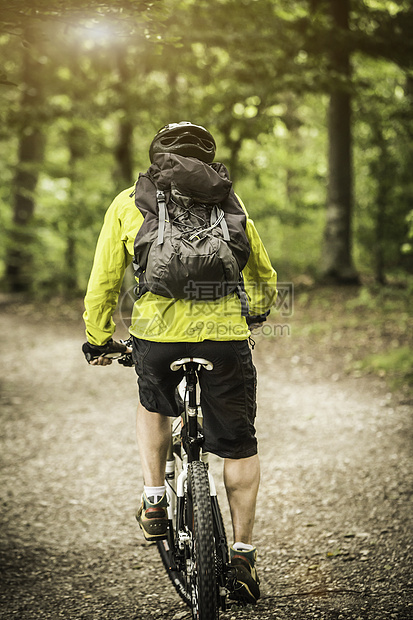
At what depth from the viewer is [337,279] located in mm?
13289

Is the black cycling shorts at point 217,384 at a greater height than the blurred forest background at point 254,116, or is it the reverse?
the blurred forest background at point 254,116

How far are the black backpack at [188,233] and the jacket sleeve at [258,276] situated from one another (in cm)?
21

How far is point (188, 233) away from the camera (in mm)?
2479

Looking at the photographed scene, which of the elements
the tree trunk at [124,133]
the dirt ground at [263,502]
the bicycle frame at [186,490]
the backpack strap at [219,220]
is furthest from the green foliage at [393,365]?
the tree trunk at [124,133]

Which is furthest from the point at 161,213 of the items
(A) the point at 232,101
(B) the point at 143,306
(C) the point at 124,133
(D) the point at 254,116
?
(C) the point at 124,133

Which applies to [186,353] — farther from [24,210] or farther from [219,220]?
[24,210]

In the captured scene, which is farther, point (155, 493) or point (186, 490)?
point (155, 493)

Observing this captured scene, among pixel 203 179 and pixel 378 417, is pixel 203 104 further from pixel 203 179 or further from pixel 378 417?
pixel 203 179

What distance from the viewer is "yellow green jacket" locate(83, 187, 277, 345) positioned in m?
2.54

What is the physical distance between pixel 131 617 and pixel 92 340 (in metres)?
1.47

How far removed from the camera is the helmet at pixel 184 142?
2695 millimetres

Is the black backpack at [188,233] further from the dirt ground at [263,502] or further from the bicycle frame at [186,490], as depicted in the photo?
the dirt ground at [263,502]

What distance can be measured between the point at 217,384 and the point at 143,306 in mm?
476

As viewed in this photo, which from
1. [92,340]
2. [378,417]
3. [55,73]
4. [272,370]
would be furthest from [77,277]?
[92,340]
